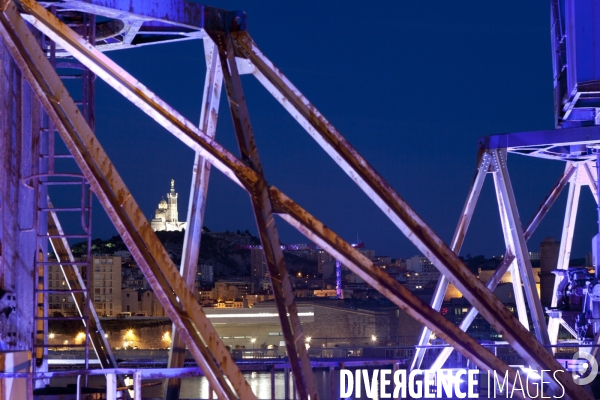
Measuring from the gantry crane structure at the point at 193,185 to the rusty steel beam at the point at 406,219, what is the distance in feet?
0.05

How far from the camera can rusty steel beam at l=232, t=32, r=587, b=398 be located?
34.0ft

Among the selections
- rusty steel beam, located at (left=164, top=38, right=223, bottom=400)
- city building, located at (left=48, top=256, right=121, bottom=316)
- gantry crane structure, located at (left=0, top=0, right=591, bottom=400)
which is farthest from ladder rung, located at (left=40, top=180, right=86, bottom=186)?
city building, located at (left=48, top=256, right=121, bottom=316)

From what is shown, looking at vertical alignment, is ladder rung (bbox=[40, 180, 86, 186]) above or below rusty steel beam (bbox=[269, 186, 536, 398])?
above

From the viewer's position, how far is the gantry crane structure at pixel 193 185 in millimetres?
8281

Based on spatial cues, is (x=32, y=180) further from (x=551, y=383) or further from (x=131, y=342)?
(x=131, y=342)

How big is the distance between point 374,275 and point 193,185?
10.6ft

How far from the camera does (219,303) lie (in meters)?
135

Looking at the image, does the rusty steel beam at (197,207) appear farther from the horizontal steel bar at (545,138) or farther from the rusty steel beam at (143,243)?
the horizontal steel bar at (545,138)

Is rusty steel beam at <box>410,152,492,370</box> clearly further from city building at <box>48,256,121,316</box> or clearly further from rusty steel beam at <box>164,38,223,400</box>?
city building at <box>48,256,121,316</box>

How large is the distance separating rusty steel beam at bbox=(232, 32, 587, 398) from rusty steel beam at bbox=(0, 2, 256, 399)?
9.24 feet

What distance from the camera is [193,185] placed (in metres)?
11.7

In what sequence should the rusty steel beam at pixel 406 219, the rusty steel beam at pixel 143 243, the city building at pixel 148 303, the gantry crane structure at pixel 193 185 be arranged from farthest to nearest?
the city building at pixel 148 303 < the rusty steel beam at pixel 406 219 < the gantry crane structure at pixel 193 185 < the rusty steel beam at pixel 143 243

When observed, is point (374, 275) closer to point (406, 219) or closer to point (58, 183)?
point (406, 219)

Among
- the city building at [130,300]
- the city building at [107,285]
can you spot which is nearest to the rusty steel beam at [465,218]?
the city building at [107,285]
